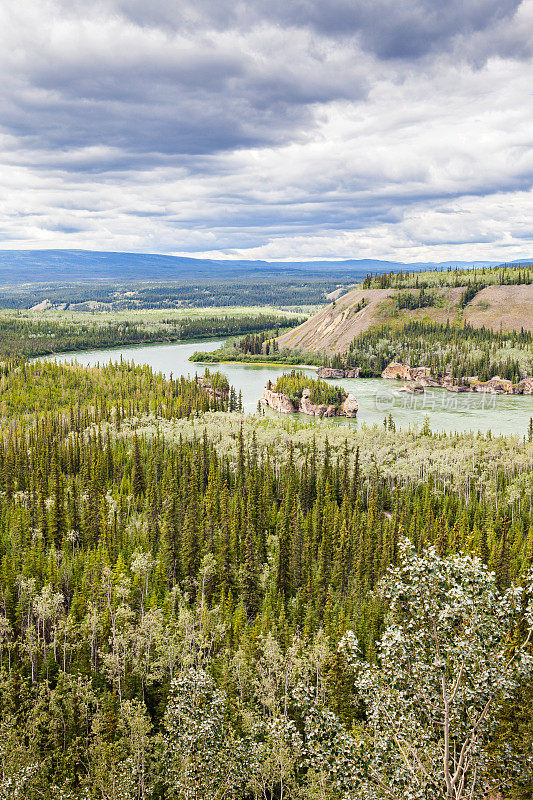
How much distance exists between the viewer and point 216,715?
34719mm

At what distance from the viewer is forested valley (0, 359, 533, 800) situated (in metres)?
22.1

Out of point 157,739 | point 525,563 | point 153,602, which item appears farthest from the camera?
point 525,563

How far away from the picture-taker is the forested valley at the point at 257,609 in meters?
22.1

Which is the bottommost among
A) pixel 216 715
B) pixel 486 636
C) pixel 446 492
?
pixel 446 492

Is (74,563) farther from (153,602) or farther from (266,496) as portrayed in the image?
(266,496)

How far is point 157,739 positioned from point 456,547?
48935mm

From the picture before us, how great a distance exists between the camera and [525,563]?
2783 inches

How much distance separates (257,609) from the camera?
255ft

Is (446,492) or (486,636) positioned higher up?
(486,636)

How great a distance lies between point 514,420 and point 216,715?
6488 inches

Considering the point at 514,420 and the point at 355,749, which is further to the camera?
the point at 514,420

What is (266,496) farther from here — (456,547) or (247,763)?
(247,763)

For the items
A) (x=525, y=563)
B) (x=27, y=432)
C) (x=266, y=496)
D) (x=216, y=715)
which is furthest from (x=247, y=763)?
(x=27, y=432)

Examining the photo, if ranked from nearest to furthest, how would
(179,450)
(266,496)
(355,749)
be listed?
(355,749), (266,496), (179,450)
